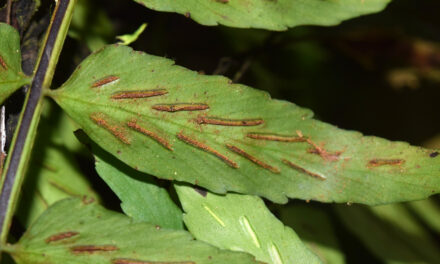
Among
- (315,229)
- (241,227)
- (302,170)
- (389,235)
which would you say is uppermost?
(302,170)

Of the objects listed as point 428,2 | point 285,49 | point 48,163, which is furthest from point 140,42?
point 428,2

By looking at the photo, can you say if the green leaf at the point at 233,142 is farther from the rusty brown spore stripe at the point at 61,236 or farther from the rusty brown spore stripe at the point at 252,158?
the rusty brown spore stripe at the point at 61,236

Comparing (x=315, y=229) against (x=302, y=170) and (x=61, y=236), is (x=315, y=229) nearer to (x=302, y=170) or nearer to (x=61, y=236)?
(x=302, y=170)

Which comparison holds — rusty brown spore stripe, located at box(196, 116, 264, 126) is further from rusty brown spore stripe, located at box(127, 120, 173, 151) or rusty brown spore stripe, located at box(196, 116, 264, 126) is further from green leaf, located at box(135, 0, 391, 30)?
green leaf, located at box(135, 0, 391, 30)

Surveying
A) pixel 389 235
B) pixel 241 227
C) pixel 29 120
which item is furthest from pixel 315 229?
pixel 29 120

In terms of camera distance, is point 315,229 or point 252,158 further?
point 315,229

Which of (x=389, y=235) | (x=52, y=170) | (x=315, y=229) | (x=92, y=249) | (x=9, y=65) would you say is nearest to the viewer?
(x=92, y=249)
